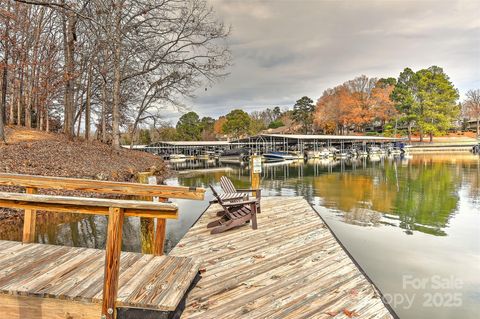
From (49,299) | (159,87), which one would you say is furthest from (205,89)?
(49,299)

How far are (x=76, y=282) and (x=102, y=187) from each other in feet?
4.01

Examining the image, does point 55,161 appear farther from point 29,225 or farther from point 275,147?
point 275,147

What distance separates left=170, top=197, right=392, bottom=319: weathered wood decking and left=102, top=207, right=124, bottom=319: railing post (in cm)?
87

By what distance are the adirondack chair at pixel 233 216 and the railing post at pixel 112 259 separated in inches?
137

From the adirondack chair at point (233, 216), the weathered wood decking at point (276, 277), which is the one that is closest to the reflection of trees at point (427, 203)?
the weathered wood decking at point (276, 277)

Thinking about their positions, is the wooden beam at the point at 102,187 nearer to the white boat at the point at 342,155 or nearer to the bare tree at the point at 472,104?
the white boat at the point at 342,155

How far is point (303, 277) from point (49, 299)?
2638 millimetres

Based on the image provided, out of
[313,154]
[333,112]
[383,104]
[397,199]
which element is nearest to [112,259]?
[397,199]

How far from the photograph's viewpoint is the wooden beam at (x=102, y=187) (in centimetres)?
339

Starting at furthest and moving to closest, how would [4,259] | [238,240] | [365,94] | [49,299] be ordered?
[365,94] → [238,240] → [4,259] → [49,299]

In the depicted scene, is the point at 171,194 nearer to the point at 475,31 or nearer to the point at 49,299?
the point at 49,299

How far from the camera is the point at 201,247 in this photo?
4863 millimetres

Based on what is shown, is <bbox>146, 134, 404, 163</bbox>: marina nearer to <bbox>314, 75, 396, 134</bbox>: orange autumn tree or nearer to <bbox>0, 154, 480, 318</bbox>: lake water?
<bbox>314, 75, 396, 134</bbox>: orange autumn tree

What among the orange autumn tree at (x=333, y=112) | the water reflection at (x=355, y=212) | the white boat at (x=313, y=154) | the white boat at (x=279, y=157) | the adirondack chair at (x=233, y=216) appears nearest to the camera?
the adirondack chair at (x=233, y=216)
